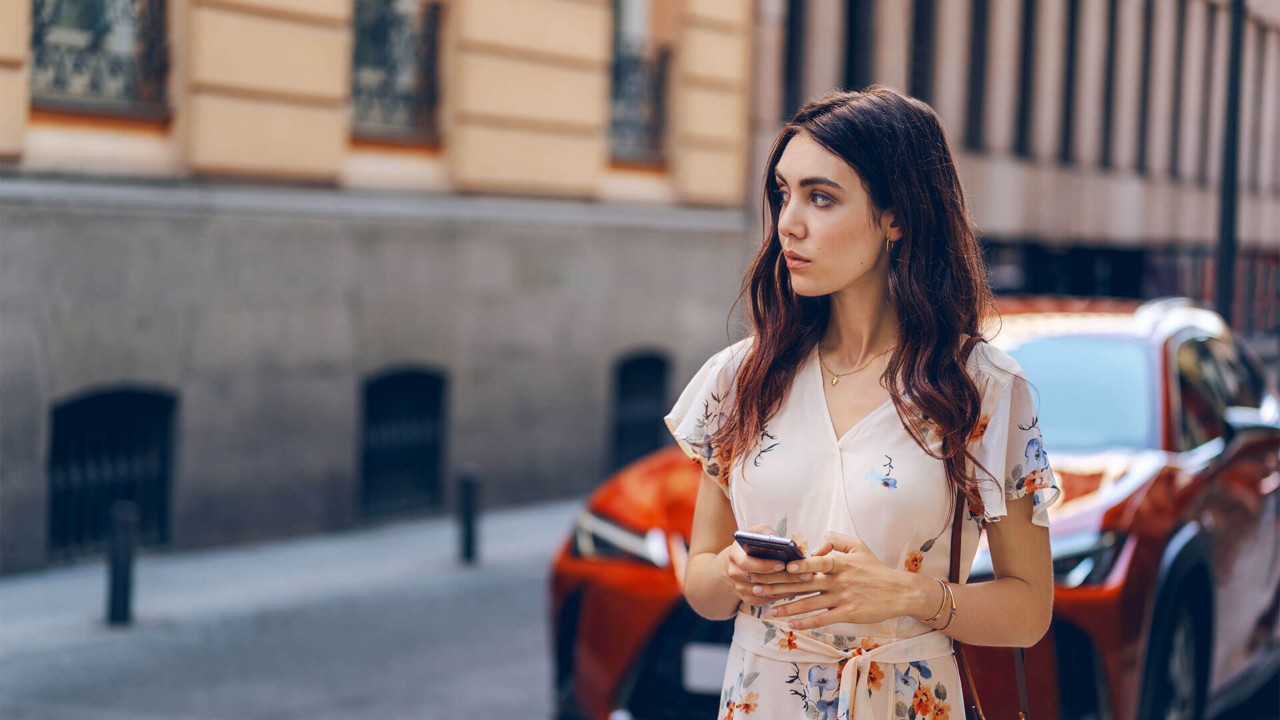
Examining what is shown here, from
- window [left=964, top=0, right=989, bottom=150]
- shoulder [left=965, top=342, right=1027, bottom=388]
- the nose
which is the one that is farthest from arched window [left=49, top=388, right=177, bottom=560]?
window [left=964, top=0, right=989, bottom=150]

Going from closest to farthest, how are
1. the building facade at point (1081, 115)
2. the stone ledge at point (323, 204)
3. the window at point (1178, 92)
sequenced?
the stone ledge at point (323, 204) < the building facade at point (1081, 115) < the window at point (1178, 92)

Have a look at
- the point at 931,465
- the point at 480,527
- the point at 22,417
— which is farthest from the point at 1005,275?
the point at 931,465

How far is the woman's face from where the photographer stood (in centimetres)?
293

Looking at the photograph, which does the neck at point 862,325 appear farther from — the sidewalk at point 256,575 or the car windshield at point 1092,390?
the sidewalk at point 256,575

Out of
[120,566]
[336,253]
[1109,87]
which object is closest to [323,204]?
[336,253]

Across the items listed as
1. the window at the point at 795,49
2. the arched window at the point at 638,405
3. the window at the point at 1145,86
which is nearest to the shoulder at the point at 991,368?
the arched window at the point at 638,405

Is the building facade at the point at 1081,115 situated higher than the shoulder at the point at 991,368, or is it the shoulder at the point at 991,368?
the building facade at the point at 1081,115

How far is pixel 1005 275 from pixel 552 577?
1945 centimetres

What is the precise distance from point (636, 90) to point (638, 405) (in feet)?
9.52

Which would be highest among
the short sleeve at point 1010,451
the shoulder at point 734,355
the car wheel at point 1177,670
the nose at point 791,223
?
the nose at point 791,223

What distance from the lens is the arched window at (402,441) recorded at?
1295 centimetres

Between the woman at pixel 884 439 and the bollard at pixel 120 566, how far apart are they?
6.18 meters

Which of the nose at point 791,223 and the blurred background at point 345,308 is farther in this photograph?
the blurred background at point 345,308

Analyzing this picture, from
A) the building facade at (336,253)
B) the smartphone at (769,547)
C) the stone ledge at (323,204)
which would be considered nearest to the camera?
the smartphone at (769,547)
